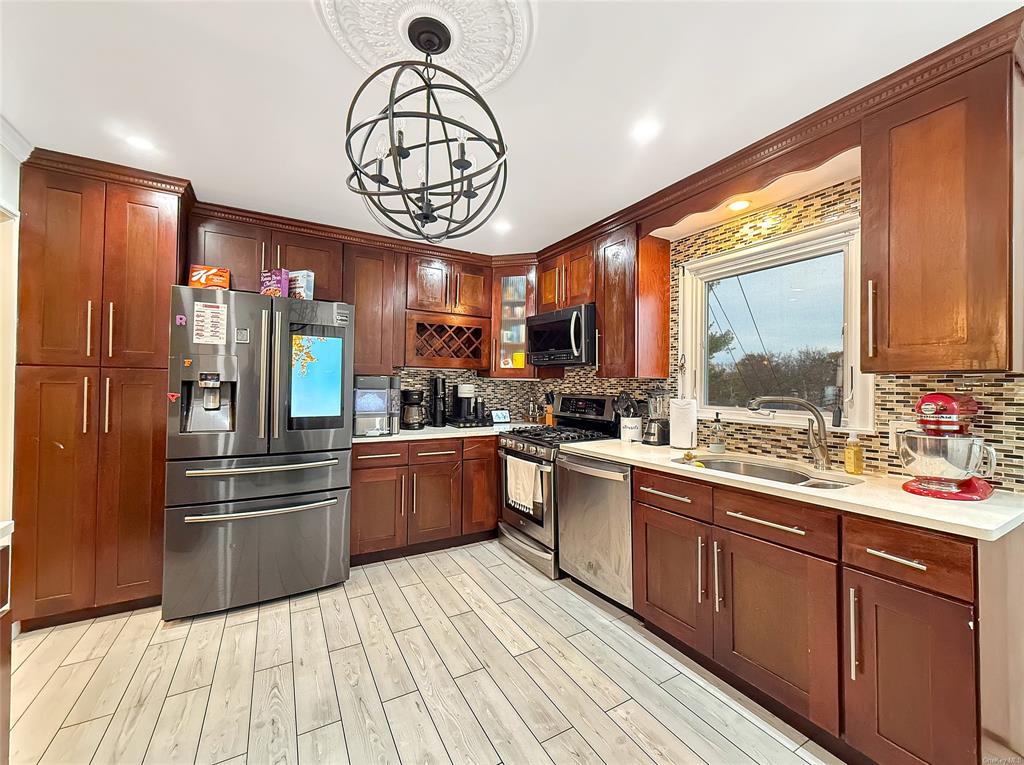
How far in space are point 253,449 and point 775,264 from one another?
Answer: 3220 mm

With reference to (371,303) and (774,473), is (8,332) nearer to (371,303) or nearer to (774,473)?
(371,303)

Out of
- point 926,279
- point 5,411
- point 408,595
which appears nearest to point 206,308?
point 5,411

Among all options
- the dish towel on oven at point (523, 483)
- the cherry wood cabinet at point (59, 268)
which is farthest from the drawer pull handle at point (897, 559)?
the cherry wood cabinet at point (59, 268)

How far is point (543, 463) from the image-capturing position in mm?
2910

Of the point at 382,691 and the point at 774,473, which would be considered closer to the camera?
the point at 382,691

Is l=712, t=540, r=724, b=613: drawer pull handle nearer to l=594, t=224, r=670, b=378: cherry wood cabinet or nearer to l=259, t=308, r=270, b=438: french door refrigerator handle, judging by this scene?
l=594, t=224, r=670, b=378: cherry wood cabinet

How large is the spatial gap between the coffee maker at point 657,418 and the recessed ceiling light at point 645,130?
5.10 feet

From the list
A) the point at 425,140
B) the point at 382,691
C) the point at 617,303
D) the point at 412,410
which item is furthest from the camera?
the point at 412,410

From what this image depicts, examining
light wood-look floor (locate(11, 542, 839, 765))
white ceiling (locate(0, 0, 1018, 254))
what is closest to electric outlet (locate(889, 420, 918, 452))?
light wood-look floor (locate(11, 542, 839, 765))

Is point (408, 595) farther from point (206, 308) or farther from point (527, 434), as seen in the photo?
point (206, 308)

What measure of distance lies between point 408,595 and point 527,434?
54.0 inches

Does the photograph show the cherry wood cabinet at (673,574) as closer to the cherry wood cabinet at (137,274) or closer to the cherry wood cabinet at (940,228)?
the cherry wood cabinet at (940,228)

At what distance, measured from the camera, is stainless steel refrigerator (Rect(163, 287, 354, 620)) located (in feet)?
7.61

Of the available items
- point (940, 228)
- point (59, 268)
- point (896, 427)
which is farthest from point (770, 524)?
point (59, 268)
